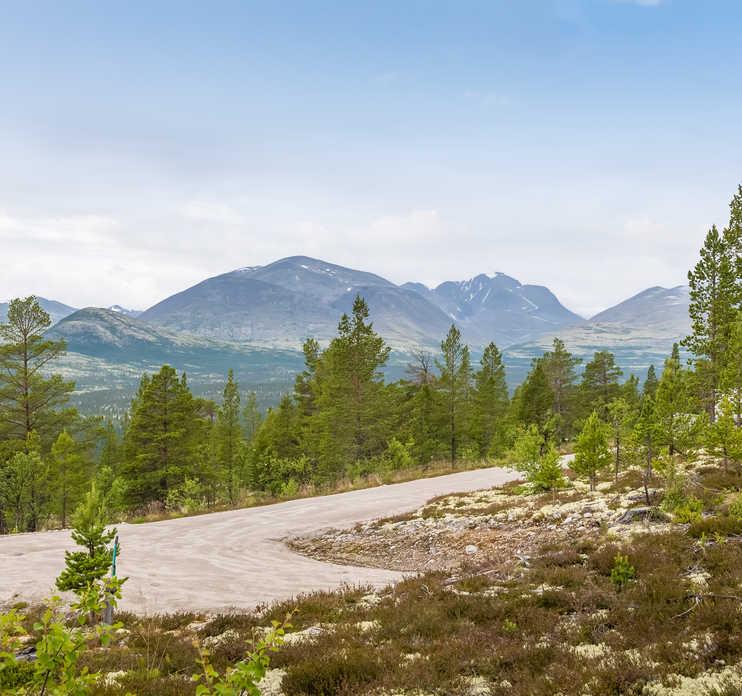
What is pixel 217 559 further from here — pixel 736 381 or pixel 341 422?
pixel 341 422

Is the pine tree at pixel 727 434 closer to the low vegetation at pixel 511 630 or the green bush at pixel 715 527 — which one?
the low vegetation at pixel 511 630

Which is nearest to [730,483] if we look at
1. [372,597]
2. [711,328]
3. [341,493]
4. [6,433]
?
[372,597]

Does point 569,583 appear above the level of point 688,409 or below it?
below

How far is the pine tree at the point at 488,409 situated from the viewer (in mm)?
55812

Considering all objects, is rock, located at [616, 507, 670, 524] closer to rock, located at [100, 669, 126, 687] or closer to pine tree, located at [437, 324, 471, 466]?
rock, located at [100, 669, 126, 687]

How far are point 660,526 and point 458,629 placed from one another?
25.6ft

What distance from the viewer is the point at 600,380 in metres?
63.3

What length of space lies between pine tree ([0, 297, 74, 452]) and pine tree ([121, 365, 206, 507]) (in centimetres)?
607

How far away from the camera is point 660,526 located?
527 inches

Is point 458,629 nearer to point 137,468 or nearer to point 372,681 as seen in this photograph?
point 372,681

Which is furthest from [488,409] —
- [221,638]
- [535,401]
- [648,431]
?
[221,638]

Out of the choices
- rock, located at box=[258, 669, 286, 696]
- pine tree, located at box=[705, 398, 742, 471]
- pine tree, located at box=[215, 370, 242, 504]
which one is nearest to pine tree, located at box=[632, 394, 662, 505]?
pine tree, located at box=[705, 398, 742, 471]

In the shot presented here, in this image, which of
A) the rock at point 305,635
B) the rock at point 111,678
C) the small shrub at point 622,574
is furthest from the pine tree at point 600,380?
the rock at point 111,678

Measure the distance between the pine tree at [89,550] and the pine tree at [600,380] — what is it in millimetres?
59039
